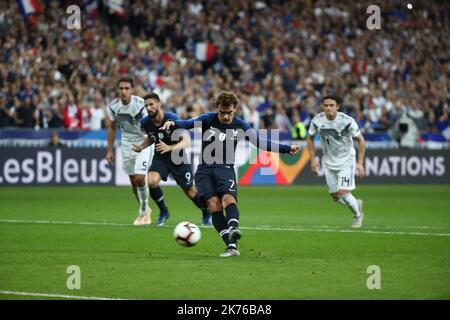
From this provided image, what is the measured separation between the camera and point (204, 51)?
3494 cm

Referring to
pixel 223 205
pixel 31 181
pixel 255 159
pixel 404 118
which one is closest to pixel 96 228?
pixel 223 205

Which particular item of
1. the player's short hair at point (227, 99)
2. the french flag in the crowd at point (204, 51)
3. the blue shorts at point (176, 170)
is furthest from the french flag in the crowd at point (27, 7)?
the player's short hair at point (227, 99)

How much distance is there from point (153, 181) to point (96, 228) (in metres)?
1.39

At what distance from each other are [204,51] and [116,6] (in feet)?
11.0

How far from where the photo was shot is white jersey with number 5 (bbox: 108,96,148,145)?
1848 centimetres

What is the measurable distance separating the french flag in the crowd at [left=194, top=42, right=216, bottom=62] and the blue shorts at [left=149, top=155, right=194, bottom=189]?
1693cm

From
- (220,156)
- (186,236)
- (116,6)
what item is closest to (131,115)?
(220,156)

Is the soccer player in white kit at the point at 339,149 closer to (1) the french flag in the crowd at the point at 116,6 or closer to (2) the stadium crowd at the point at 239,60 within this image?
(2) the stadium crowd at the point at 239,60

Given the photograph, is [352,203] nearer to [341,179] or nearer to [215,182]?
[341,179]

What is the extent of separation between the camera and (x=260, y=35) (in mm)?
36750

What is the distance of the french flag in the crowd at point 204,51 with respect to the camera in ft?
114

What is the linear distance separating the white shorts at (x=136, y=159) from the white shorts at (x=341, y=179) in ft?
10.8

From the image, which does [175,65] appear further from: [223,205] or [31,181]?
[223,205]

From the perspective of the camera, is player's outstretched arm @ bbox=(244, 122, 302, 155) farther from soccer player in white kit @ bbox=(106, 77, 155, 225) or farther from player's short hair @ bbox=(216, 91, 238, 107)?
soccer player in white kit @ bbox=(106, 77, 155, 225)
